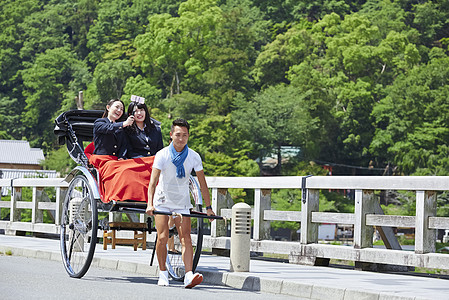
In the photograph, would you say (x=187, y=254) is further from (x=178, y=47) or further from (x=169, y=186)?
(x=178, y=47)

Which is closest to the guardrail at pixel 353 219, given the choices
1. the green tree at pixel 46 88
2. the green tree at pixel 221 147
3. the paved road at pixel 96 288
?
the paved road at pixel 96 288

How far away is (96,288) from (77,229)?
63.0 inches

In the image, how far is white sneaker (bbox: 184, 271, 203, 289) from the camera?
8.54 metres

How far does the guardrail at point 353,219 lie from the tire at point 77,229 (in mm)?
3066

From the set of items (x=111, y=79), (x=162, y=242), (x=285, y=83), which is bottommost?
(x=162, y=242)

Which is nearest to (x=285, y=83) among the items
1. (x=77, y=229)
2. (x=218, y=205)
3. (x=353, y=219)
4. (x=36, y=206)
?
(x=36, y=206)

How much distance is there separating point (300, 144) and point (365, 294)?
77.6 meters

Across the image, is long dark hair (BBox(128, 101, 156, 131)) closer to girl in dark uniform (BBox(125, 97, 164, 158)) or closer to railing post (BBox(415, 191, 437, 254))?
girl in dark uniform (BBox(125, 97, 164, 158))

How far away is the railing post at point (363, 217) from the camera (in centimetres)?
1057

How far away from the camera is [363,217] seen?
10.6 m

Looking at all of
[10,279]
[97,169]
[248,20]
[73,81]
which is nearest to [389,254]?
[97,169]

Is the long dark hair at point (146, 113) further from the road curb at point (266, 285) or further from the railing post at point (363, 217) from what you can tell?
the railing post at point (363, 217)

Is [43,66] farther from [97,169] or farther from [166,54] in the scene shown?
[97,169]

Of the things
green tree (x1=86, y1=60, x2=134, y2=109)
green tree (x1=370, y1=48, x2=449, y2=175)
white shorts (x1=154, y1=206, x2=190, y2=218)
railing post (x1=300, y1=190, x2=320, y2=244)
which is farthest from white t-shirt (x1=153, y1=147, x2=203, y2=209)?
green tree (x1=86, y1=60, x2=134, y2=109)
